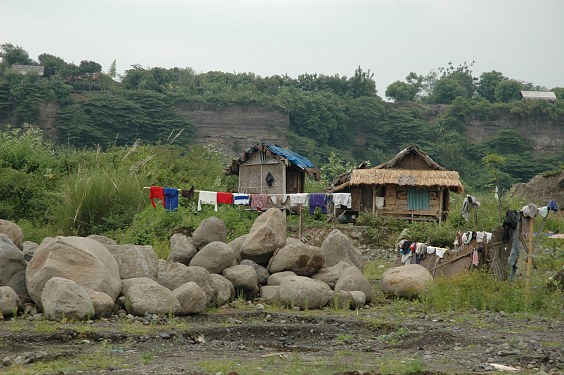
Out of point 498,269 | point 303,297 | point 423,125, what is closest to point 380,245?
point 498,269

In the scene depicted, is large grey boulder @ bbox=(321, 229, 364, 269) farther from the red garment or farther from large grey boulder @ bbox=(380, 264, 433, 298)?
the red garment

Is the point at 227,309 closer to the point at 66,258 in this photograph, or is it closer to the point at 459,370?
the point at 66,258

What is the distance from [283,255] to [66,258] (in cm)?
442

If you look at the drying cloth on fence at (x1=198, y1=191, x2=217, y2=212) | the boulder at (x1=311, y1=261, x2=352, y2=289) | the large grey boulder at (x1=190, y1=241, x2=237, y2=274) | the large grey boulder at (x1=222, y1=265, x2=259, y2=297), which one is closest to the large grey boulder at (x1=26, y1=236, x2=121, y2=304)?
the large grey boulder at (x1=190, y1=241, x2=237, y2=274)

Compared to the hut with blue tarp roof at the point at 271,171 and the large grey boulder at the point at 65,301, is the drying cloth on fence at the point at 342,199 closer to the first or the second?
the hut with blue tarp roof at the point at 271,171

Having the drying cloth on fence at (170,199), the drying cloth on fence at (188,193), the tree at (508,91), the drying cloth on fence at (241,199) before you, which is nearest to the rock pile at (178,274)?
the drying cloth on fence at (241,199)

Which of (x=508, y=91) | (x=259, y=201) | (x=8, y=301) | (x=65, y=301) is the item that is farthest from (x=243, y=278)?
(x=508, y=91)

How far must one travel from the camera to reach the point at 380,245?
2548 centimetres

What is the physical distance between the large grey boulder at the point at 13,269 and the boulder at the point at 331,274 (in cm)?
509

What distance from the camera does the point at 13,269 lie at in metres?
13.2

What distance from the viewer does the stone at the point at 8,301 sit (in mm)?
11938

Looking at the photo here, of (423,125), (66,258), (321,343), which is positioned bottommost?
(321,343)

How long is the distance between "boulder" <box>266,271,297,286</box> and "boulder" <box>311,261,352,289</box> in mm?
515

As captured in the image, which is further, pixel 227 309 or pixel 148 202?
pixel 148 202
